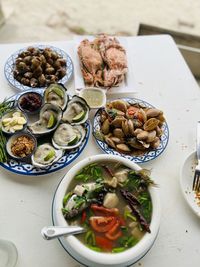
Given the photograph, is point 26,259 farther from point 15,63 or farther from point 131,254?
point 15,63

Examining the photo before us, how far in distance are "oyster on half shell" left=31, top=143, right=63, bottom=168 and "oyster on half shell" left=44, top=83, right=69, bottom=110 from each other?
0.63 feet

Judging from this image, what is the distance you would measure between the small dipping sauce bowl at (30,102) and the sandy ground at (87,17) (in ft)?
5.56

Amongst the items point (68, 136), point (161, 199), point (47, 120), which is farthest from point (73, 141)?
point (161, 199)

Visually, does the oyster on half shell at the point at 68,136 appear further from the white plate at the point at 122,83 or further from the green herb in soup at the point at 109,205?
the white plate at the point at 122,83

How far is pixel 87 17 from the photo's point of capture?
308 cm

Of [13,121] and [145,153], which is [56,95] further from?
[145,153]

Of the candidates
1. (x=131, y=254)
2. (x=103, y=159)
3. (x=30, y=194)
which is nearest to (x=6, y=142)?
(x=30, y=194)

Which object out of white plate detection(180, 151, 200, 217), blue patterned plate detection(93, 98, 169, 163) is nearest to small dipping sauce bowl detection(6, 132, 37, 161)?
blue patterned plate detection(93, 98, 169, 163)

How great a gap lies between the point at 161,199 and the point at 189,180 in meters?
0.12

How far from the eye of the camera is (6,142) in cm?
109

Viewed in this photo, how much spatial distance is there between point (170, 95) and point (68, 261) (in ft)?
2.67

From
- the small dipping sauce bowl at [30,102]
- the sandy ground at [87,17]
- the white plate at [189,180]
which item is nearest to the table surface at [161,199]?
the white plate at [189,180]

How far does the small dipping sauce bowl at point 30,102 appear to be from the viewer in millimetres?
1194

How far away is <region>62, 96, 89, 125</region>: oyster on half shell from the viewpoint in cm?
118
